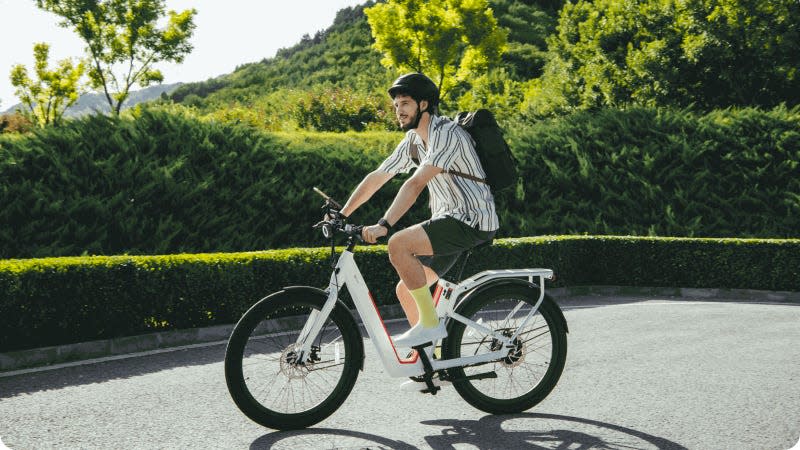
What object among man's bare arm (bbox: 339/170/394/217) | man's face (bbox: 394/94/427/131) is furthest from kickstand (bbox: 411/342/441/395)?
man's face (bbox: 394/94/427/131)

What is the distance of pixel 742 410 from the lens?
502cm

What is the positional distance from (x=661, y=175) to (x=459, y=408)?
1222cm

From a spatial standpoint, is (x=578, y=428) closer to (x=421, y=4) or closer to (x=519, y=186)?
(x=519, y=186)

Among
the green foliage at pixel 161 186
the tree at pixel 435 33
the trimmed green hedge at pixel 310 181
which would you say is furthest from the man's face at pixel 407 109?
the tree at pixel 435 33

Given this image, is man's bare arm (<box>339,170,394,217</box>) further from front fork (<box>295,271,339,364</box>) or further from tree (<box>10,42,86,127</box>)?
tree (<box>10,42,86,127</box>)

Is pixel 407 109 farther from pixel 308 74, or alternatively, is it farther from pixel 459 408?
pixel 308 74

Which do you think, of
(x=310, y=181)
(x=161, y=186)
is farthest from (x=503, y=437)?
(x=310, y=181)

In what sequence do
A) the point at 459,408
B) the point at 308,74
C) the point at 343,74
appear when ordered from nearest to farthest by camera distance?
the point at 459,408
the point at 343,74
the point at 308,74

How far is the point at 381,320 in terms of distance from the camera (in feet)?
14.7

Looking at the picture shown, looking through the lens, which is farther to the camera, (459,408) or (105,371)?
(105,371)

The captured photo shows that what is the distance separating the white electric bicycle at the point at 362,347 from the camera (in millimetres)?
4348

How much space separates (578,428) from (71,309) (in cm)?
514

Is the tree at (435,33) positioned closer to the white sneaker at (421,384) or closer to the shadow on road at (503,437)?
the white sneaker at (421,384)

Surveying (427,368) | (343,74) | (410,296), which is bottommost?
(427,368)
